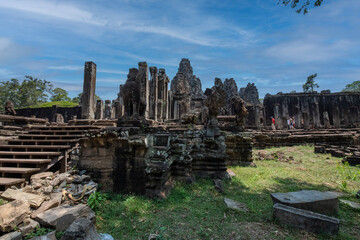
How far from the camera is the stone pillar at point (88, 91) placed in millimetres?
11570

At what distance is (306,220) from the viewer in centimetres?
271

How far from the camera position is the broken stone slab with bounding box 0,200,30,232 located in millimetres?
2450

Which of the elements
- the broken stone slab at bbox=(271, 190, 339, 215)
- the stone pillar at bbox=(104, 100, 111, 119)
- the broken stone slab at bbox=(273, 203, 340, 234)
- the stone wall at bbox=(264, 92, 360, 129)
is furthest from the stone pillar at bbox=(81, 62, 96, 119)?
the stone wall at bbox=(264, 92, 360, 129)

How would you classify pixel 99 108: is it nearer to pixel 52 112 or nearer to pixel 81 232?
pixel 52 112

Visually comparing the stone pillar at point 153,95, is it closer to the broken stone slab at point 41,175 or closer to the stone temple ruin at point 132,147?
the stone temple ruin at point 132,147

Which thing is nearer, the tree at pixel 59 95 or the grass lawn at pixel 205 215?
the grass lawn at pixel 205 215

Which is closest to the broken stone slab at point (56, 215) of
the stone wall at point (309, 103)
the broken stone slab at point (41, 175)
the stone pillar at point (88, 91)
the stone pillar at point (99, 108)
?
the broken stone slab at point (41, 175)

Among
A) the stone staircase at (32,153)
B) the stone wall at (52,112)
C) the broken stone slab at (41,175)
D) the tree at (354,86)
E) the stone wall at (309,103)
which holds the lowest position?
the broken stone slab at (41,175)

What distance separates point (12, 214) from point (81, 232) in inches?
50.0

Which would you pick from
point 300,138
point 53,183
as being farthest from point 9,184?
point 300,138

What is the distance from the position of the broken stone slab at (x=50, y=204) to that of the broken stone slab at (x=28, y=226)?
104 mm

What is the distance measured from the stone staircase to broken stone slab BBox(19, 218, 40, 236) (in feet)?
4.73

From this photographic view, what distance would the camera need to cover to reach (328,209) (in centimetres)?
319

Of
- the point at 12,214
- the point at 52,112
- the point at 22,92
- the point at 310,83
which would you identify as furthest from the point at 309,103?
the point at 22,92
